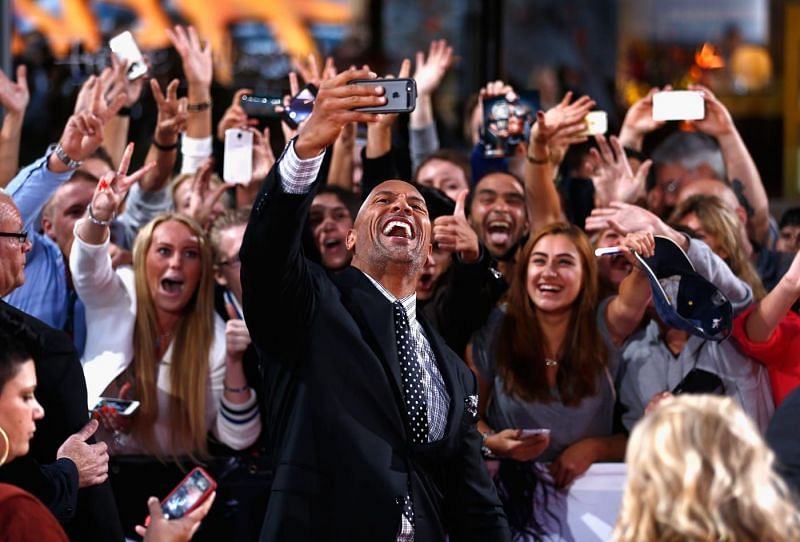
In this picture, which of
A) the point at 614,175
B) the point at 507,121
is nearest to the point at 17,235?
the point at 507,121

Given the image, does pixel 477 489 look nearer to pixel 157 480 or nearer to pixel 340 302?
pixel 340 302

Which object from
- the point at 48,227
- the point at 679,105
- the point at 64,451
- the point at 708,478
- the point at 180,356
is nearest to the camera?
the point at 708,478

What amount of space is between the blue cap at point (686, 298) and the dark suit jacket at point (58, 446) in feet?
5.72

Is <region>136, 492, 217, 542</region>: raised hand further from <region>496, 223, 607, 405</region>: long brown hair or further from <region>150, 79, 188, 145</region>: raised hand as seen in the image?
<region>150, 79, 188, 145</region>: raised hand

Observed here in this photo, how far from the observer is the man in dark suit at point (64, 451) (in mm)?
3051

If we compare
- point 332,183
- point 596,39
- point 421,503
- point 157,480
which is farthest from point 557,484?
point 596,39

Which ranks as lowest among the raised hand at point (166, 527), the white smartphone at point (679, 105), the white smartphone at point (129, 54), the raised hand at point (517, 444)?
the raised hand at point (517, 444)

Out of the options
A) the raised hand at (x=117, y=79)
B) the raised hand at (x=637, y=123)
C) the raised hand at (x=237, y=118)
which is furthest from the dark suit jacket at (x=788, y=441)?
the raised hand at (x=117, y=79)

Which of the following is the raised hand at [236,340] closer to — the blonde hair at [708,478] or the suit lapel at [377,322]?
the suit lapel at [377,322]

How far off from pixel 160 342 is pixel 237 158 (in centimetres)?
80

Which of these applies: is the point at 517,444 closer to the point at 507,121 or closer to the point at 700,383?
the point at 700,383

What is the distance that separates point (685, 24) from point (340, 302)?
802 centimetres

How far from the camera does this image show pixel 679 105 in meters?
4.86

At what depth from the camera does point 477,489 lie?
363 cm
